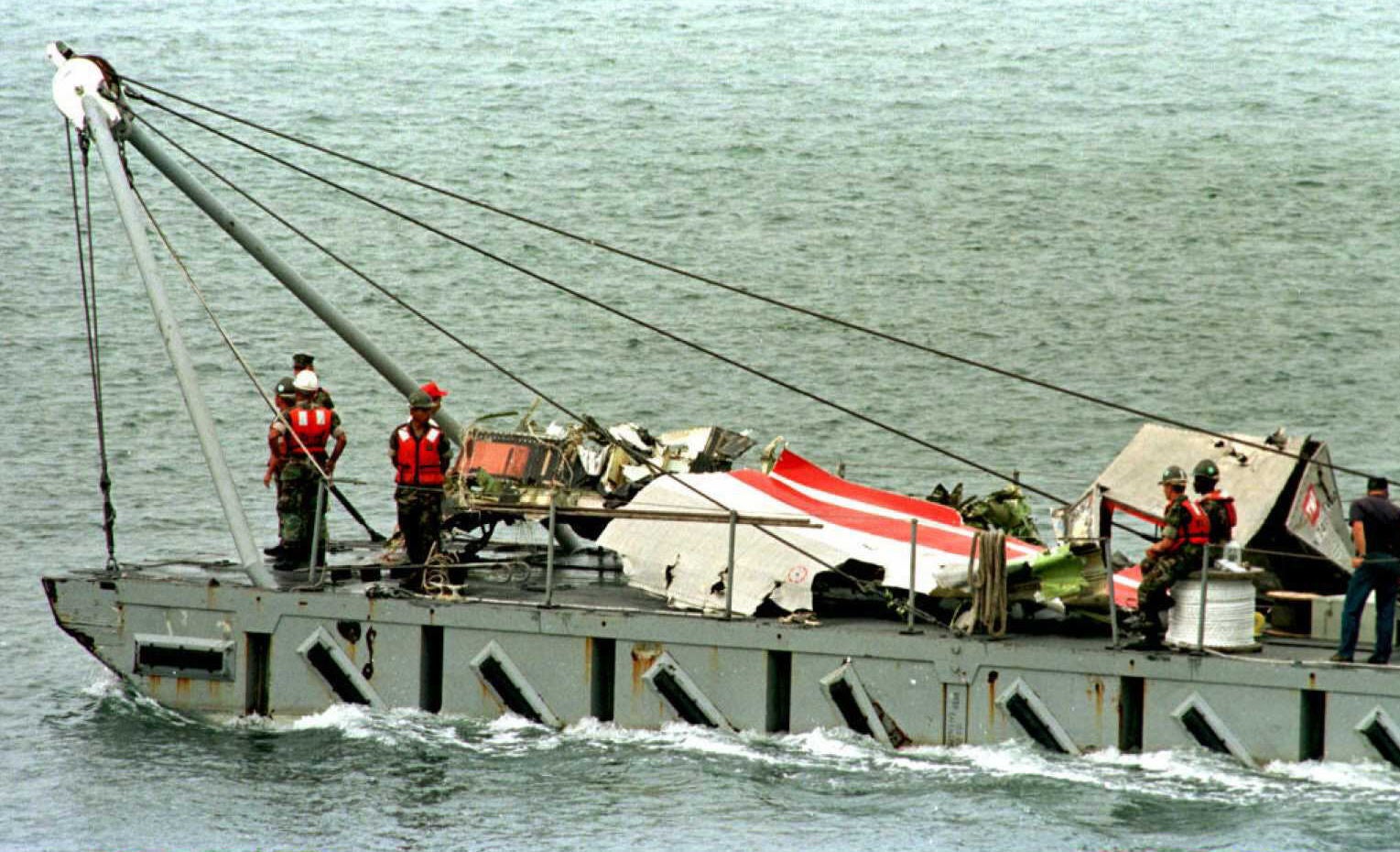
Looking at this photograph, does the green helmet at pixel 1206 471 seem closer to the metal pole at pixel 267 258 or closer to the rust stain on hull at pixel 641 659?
the rust stain on hull at pixel 641 659

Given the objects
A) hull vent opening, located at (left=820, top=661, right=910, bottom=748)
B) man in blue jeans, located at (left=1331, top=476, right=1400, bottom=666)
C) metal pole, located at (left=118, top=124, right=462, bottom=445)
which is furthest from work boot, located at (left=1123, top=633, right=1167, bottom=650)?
metal pole, located at (left=118, top=124, right=462, bottom=445)

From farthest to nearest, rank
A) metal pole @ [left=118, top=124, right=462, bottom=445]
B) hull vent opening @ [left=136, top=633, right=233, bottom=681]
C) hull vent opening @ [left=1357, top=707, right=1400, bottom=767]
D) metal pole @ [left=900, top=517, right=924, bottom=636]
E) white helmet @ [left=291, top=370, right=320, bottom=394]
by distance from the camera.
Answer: metal pole @ [left=118, top=124, right=462, bottom=445], white helmet @ [left=291, top=370, right=320, bottom=394], hull vent opening @ [left=136, top=633, right=233, bottom=681], metal pole @ [left=900, top=517, right=924, bottom=636], hull vent opening @ [left=1357, top=707, right=1400, bottom=767]

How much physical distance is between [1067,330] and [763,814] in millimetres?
24489

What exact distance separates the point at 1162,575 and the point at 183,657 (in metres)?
9.08

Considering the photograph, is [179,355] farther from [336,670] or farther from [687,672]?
[687,672]

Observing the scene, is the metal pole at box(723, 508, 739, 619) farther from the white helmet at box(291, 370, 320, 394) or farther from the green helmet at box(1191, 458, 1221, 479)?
the white helmet at box(291, 370, 320, 394)

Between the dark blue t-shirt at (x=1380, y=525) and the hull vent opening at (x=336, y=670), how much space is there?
8.84 metres

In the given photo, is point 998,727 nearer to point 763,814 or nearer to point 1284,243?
point 763,814

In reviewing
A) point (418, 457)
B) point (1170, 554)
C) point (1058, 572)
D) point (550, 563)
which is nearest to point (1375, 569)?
point (1170, 554)

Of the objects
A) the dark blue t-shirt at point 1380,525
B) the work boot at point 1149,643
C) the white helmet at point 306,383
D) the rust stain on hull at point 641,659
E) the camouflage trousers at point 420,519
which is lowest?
the rust stain on hull at point 641,659

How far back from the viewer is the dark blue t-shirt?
58.0 ft

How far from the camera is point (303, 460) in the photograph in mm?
21188

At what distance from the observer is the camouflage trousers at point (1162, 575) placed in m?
17.9

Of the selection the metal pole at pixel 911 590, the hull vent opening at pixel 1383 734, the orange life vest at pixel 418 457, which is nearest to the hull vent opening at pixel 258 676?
the orange life vest at pixel 418 457
